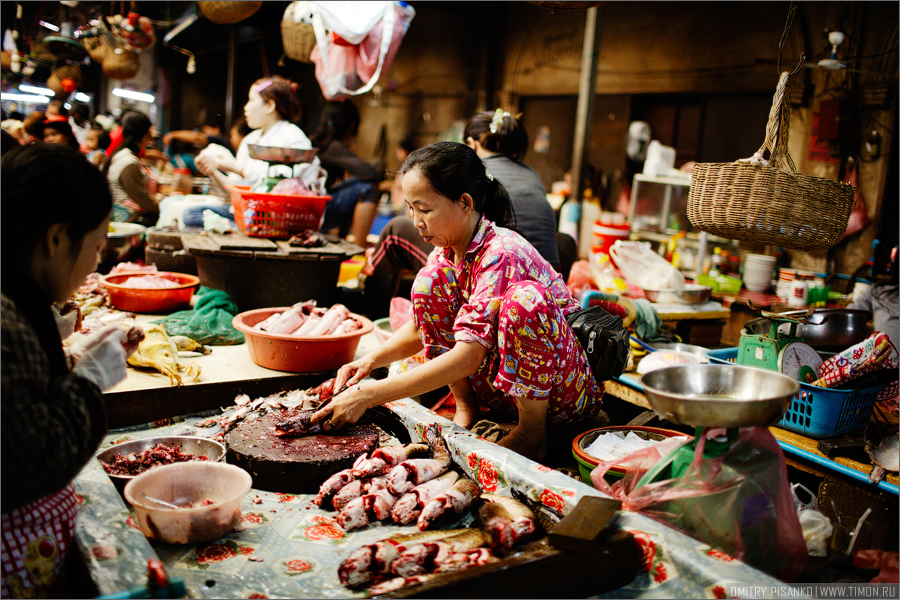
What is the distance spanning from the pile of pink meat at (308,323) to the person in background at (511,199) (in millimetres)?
1021

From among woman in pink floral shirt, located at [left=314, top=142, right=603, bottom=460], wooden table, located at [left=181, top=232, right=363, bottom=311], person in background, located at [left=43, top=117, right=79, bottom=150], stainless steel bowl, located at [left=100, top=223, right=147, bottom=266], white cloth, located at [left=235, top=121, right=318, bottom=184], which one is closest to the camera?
woman in pink floral shirt, located at [left=314, top=142, right=603, bottom=460]

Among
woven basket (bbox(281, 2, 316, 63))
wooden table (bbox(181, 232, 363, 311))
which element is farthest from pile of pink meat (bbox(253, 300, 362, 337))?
woven basket (bbox(281, 2, 316, 63))

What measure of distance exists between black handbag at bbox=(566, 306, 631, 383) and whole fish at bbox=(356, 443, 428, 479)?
832 mm

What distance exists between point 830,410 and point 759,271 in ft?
11.3

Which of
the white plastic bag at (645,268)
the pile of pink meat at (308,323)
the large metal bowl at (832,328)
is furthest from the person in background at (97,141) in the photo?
the large metal bowl at (832,328)

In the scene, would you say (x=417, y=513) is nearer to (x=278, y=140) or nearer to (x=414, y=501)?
(x=414, y=501)

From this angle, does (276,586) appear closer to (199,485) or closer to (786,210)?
(199,485)

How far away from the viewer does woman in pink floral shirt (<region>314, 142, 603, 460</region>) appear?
2557 millimetres

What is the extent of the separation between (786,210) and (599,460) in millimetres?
1330

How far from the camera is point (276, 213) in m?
→ 4.45

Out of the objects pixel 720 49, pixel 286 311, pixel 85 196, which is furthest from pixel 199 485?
pixel 720 49

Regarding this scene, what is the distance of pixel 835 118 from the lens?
20.2ft

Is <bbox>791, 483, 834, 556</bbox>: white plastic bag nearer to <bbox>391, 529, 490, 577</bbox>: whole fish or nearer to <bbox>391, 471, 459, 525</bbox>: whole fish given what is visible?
<bbox>391, 529, 490, 577</bbox>: whole fish

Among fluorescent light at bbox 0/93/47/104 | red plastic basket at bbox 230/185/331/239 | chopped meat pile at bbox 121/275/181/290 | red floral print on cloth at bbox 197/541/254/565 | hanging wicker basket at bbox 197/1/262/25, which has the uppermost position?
fluorescent light at bbox 0/93/47/104
